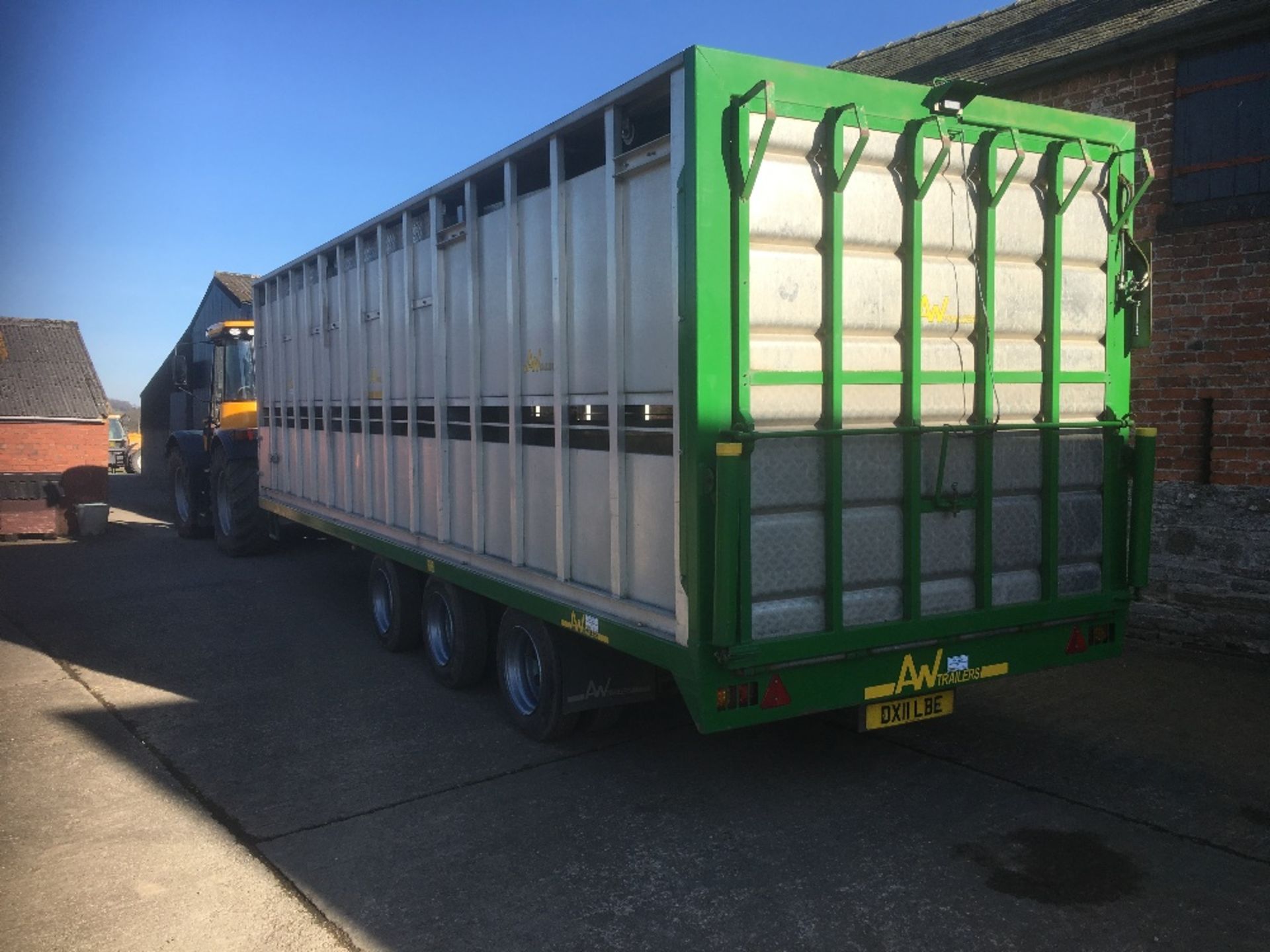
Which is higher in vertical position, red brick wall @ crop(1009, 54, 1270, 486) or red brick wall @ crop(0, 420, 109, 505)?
red brick wall @ crop(1009, 54, 1270, 486)

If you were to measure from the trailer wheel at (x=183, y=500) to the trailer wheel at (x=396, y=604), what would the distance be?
7.54 meters

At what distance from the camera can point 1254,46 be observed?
7105 mm

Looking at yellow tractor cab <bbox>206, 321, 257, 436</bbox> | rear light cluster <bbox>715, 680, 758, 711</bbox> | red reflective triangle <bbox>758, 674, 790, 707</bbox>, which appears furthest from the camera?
yellow tractor cab <bbox>206, 321, 257, 436</bbox>

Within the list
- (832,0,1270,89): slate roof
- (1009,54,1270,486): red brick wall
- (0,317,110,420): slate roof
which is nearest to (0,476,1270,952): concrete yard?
(1009,54,1270,486): red brick wall

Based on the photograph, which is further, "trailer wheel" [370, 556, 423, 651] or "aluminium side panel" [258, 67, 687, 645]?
"trailer wheel" [370, 556, 423, 651]

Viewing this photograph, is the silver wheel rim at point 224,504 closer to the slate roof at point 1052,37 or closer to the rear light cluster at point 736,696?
the slate roof at point 1052,37

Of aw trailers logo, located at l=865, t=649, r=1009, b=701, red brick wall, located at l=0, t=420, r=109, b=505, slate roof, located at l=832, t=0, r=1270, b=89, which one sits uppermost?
slate roof, located at l=832, t=0, r=1270, b=89

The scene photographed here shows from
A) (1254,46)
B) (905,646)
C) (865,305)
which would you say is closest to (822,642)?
(905,646)

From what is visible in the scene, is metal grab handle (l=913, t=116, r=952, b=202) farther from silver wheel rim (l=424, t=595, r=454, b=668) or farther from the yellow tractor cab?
the yellow tractor cab

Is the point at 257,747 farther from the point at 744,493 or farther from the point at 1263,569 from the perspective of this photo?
the point at 1263,569

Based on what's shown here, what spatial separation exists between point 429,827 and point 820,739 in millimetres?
2217

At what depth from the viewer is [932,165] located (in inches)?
181

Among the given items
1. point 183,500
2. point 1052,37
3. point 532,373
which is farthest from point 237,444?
point 1052,37

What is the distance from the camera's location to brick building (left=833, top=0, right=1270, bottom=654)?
23.1ft
